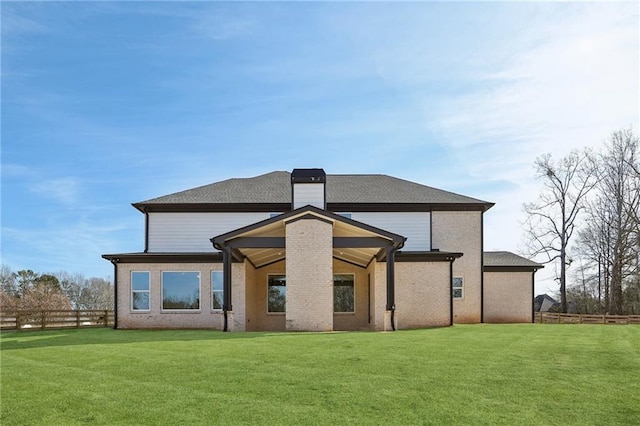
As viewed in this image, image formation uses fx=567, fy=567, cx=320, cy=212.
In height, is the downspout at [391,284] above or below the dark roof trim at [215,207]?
below

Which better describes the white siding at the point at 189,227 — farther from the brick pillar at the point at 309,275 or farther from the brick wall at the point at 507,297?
the brick wall at the point at 507,297

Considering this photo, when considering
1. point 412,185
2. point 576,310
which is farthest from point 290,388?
point 576,310

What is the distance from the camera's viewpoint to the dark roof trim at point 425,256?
82.0 feet

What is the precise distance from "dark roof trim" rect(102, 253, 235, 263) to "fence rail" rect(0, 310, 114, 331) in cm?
439

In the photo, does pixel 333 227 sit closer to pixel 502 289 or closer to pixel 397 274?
pixel 397 274

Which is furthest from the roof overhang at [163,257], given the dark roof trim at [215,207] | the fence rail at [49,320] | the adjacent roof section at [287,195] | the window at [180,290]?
the fence rail at [49,320]

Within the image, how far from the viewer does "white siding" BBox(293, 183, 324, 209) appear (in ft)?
82.7

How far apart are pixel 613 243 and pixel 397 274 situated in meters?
24.7

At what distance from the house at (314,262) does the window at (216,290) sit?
0.05 metres

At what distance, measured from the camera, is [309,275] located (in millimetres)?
21234

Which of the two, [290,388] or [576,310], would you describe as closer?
[290,388]

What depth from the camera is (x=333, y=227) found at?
22250mm

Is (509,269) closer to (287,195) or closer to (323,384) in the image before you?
(287,195)

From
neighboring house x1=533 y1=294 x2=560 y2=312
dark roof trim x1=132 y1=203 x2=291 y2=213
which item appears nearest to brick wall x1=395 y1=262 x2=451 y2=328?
dark roof trim x1=132 y1=203 x2=291 y2=213
